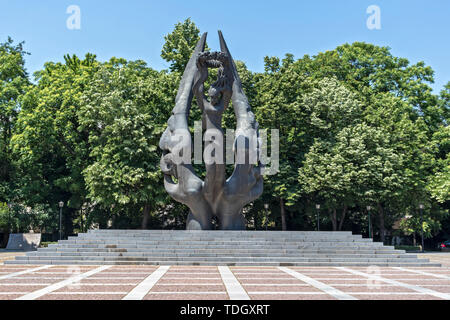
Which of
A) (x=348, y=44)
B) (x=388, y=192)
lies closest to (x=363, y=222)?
(x=388, y=192)

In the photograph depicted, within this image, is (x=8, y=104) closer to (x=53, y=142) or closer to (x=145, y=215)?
(x=53, y=142)

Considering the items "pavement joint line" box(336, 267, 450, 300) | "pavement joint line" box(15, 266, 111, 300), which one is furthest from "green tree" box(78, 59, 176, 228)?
"pavement joint line" box(336, 267, 450, 300)

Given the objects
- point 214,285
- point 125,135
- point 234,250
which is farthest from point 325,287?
point 125,135

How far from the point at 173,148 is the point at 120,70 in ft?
47.5

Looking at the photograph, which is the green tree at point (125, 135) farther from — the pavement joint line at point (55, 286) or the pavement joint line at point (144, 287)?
the pavement joint line at point (144, 287)

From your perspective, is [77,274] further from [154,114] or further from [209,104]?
[154,114]

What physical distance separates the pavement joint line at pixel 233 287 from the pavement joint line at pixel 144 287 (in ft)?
5.47

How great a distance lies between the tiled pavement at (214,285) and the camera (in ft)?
27.6

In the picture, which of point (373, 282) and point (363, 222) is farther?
point (363, 222)

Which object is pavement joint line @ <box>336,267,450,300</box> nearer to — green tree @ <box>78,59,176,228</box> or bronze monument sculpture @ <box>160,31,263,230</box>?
bronze monument sculpture @ <box>160,31,263,230</box>

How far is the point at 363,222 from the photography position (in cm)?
3888
